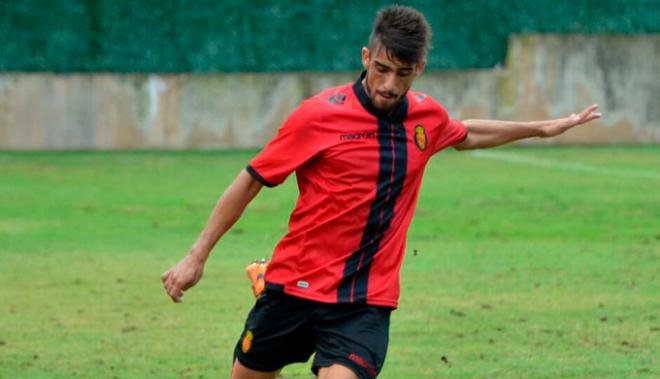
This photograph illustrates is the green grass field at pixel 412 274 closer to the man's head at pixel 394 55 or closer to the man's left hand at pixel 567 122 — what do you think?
the man's left hand at pixel 567 122

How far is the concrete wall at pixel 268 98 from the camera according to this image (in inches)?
842

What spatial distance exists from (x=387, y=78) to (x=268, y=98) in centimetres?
1626

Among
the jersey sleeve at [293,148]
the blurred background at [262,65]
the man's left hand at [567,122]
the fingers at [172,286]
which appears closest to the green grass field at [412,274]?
the man's left hand at [567,122]

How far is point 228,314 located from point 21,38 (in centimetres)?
1276

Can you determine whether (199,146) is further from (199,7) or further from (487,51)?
(487,51)

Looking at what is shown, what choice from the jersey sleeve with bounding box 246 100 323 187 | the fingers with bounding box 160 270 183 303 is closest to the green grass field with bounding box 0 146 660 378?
the fingers with bounding box 160 270 183 303

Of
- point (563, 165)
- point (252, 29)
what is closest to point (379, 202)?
point (563, 165)

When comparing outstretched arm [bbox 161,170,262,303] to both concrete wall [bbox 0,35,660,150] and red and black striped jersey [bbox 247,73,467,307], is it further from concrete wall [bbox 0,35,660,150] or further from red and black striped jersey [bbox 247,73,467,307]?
concrete wall [bbox 0,35,660,150]

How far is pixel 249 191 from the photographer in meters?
5.68

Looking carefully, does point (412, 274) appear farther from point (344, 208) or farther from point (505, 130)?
point (344, 208)

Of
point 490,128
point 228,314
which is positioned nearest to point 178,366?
point 228,314

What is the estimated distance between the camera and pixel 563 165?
19281 millimetres

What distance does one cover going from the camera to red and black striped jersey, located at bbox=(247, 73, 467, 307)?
562 centimetres

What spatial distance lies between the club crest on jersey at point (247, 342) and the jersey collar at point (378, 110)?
931 mm
